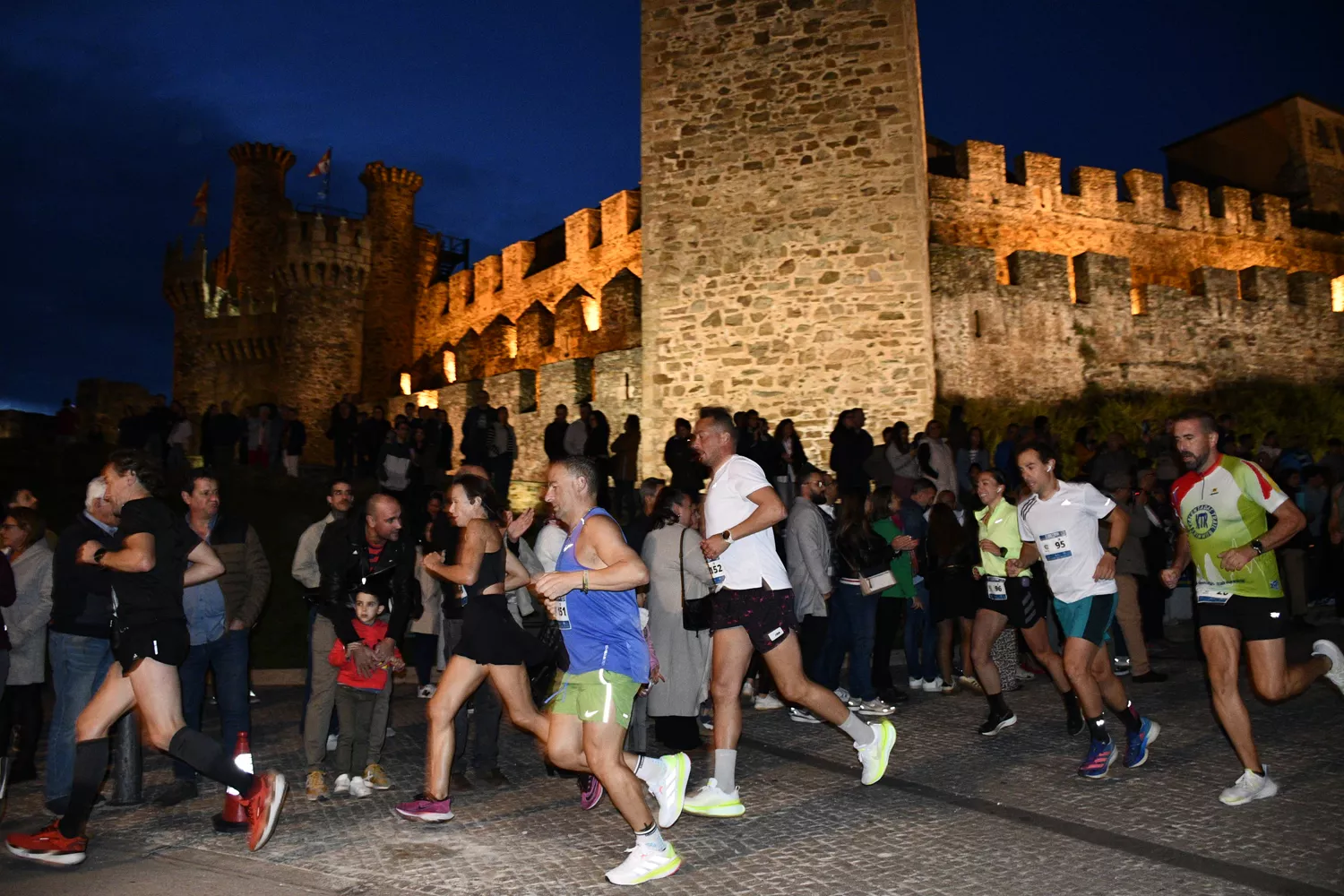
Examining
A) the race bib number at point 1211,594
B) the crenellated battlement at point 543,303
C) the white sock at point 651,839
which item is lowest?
the white sock at point 651,839

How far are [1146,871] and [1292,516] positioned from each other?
1.83 meters

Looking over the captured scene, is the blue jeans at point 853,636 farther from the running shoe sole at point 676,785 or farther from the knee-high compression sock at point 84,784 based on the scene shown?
the knee-high compression sock at point 84,784

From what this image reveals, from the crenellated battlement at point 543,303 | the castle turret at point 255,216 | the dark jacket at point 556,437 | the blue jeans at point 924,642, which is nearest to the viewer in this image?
the blue jeans at point 924,642

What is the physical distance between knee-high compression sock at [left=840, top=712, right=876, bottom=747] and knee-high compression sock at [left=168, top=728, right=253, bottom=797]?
2575 mm

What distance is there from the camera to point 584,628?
163 inches

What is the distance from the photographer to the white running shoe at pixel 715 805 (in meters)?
4.72

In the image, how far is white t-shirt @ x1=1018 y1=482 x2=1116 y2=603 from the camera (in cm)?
537

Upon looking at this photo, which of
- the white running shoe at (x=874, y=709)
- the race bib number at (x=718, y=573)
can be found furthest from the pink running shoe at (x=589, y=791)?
the white running shoe at (x=874, y=709)

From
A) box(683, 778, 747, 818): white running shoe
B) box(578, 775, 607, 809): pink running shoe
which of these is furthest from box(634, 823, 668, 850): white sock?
box(578, 775, 607, 809): pink running shoe

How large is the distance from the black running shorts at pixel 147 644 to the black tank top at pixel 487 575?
1217 millimetres

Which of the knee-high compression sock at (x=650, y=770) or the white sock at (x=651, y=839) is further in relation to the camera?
the knee-high compression sock at (x=650, y=770)

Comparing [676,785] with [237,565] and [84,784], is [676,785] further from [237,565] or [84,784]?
[237,565]

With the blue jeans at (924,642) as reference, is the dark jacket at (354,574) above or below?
above

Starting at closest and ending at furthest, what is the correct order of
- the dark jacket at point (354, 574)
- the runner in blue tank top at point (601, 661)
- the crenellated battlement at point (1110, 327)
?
the runner in blue tank top at point (601, 661) < the dark jacket at point (354, 574) < the crenellated battlement at point (1110, 327)
